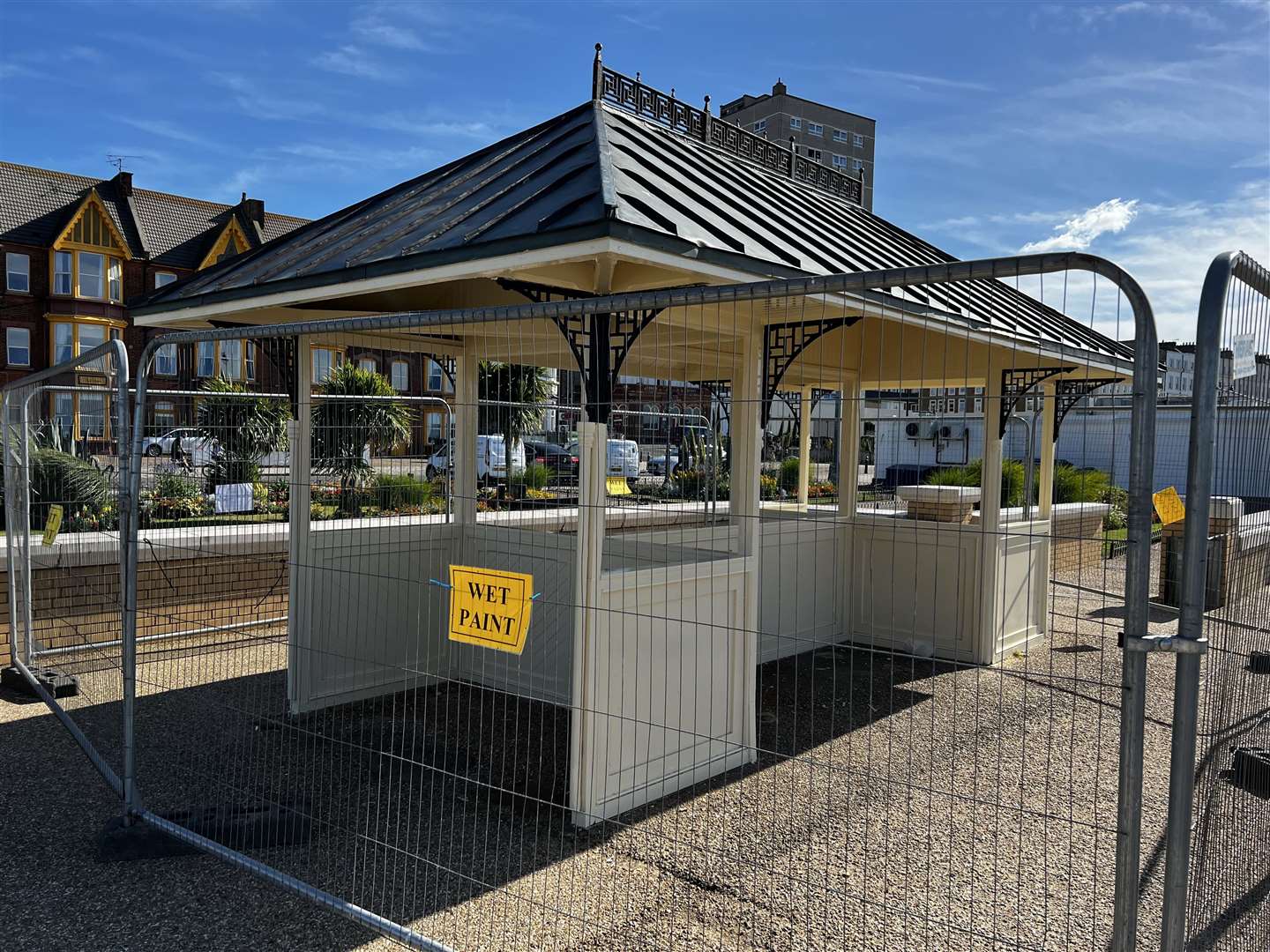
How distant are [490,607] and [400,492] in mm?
3621

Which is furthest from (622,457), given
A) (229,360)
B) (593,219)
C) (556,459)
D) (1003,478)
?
(1003,478)

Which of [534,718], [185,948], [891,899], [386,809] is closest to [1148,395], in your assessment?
[891,899]

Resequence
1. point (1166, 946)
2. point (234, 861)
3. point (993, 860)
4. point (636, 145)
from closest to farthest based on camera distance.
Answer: point (1166, 946) → point (234, 861) → point (993, 860) → point (636, 145)

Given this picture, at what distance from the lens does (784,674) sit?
7.47m

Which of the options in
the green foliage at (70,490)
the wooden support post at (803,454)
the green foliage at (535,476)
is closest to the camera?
the green foliage at (535,476)

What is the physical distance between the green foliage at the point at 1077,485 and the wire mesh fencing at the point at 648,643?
404cm

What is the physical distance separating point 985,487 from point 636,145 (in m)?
4.12

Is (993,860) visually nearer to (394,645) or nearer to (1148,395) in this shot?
(1148,395)

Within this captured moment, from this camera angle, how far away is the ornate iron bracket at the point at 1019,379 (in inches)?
291

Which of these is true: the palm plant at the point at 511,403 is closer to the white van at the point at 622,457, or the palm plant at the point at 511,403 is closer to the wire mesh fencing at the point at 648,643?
the wire mesh fencing at the point at 648,643

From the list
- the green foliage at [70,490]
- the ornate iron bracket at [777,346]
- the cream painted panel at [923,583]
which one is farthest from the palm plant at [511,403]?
the cream painted panel at [923,583]

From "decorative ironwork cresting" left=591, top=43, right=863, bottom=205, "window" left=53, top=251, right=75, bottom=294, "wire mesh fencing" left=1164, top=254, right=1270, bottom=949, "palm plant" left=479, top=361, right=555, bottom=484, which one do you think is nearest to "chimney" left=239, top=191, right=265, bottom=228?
"window" left=53, top=251, right=75, bottom=294

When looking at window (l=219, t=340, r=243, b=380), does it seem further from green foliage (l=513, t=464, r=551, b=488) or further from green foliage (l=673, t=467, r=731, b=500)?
green foliage (l=673, t=467, r=731, b=500)

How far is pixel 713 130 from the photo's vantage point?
753 cm
